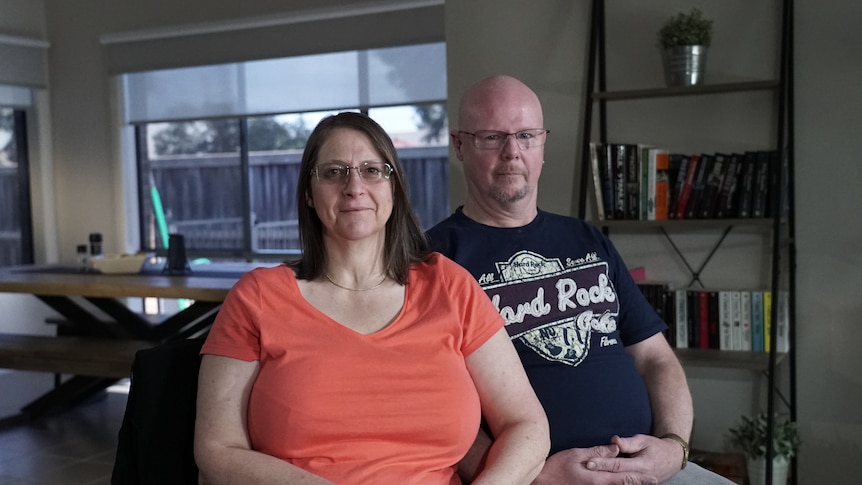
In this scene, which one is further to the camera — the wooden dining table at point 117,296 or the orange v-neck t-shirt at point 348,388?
the wooden dining table at point 117,296

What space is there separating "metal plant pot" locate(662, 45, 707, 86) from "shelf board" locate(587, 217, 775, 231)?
Result: 0.47m

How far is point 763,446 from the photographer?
2.95m

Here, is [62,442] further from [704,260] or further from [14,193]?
[704,260]

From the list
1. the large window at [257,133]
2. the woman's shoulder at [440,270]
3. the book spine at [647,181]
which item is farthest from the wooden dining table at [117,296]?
the woman's shoulder at [440,270]

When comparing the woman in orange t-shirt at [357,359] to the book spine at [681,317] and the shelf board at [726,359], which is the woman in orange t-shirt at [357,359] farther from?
the book spine at [681,317]

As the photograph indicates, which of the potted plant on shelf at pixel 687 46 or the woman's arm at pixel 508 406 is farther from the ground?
the potted plant on shelf at pixel 687 46

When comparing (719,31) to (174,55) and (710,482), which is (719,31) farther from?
(174,55)

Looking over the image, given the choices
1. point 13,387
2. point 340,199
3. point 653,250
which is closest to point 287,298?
point 340,199

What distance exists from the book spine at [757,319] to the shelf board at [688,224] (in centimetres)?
24

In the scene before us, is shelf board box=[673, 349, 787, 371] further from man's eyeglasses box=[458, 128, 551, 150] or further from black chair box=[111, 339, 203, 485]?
black chair box=[111, 339, 203, 485]

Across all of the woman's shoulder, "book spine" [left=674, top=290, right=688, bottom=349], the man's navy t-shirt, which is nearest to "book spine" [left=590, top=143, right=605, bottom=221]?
"book spine" [left=674, top=290, right=688, bottom=349]

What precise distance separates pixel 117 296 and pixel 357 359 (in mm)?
2874

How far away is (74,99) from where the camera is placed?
630 centimetres

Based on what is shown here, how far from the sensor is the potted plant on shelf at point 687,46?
119 inches
